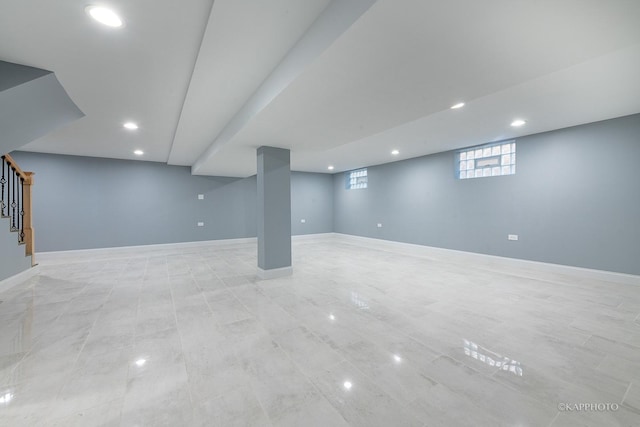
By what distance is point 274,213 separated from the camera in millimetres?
4566

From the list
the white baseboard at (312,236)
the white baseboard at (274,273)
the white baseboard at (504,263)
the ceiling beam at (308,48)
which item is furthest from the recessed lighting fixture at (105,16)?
the white baseboard at (312,236)

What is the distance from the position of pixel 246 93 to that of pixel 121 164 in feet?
20.2

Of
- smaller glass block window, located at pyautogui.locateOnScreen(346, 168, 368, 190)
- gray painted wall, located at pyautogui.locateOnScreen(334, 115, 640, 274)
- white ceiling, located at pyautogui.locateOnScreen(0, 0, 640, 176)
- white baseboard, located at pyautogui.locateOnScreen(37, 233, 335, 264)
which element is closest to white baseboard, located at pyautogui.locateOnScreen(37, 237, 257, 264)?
white baseboard, located at pyautogui.locateOnScreen(37, 233, 335, 264)

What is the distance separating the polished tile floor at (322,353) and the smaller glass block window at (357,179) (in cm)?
Result: 523

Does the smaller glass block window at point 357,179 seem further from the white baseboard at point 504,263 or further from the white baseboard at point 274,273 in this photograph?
the white baseboard at point 274,273

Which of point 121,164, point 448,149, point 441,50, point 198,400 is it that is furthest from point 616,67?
point 121,164

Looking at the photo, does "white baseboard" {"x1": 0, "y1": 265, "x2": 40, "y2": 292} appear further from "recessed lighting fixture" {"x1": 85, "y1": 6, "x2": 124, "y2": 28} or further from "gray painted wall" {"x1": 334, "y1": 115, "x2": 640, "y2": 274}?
"gray painted wall" {"x1": 334, "y1": 115, "x2": 640, "y2": 274}

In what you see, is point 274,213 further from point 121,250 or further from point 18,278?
point 121,250

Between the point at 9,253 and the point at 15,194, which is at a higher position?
the point at 15,194

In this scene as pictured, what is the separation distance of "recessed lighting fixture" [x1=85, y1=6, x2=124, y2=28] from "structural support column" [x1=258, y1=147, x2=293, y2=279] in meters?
2.67

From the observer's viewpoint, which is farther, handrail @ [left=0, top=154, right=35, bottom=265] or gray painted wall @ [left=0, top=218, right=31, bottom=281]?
handrail @ [left=0, top=154, right=35, bottom=265]

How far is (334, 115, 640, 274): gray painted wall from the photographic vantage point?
158 inches

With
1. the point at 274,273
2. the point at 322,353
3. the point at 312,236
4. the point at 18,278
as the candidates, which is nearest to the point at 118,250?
the point at 18,278

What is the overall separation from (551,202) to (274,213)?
5167 mm
